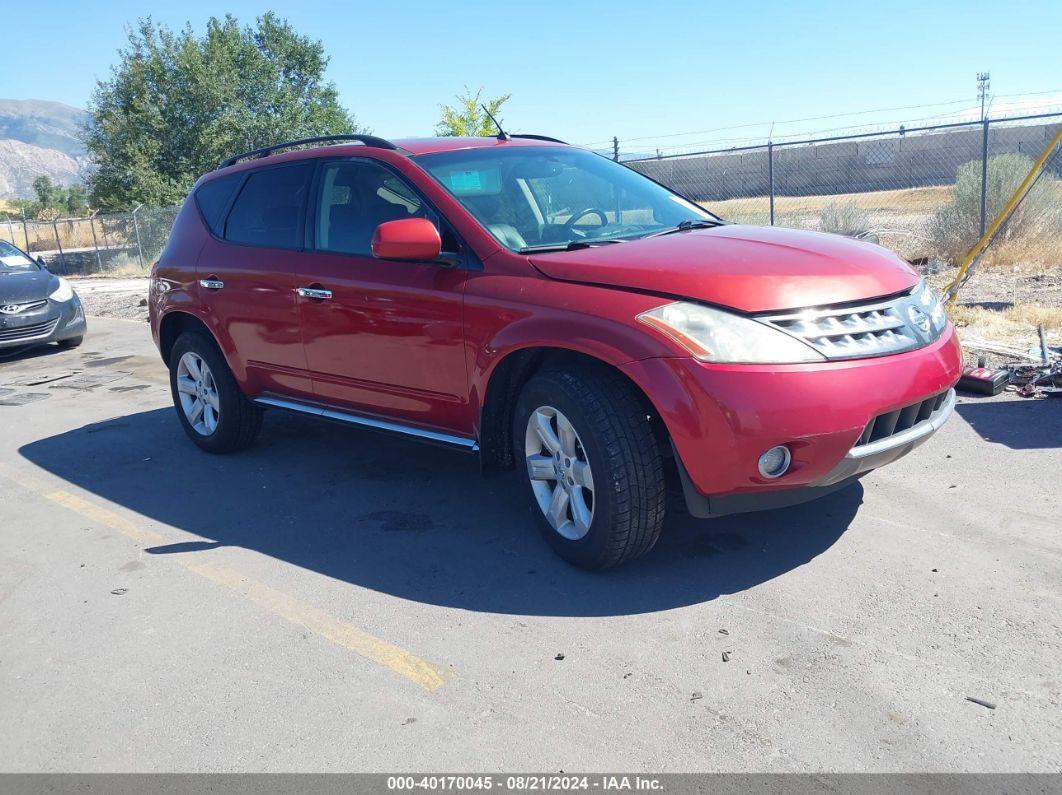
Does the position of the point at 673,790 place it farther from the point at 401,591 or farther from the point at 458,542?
the point at 458,542

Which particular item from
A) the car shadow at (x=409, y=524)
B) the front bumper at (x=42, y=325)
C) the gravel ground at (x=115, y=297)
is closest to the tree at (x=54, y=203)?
the gravel ground at (x=115, y=297)

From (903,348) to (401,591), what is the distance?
2268 mm

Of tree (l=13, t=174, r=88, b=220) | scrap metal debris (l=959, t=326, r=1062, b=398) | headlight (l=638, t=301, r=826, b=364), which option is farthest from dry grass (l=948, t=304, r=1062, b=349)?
tree (l=13, t=174, r=88, b=220)

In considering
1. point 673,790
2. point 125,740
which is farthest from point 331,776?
→ point 673,790

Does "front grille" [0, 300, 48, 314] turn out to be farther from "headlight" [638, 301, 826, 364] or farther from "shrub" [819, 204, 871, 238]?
"shrub" [819, 204, 871, 238]

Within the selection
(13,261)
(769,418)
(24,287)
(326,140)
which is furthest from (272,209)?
(13,261)

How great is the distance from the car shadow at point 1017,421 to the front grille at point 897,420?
1750mm

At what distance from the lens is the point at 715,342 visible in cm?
337

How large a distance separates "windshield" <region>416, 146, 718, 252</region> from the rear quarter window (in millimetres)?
1794

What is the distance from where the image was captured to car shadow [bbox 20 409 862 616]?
3795 mm

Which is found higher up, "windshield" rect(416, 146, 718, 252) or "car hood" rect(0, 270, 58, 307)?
"windshield" rect(416, 146, 718, 252)

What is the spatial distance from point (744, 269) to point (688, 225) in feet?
3.50

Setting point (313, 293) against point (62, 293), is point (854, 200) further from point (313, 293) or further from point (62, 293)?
point (313, 293)

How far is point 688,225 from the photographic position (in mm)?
4598
